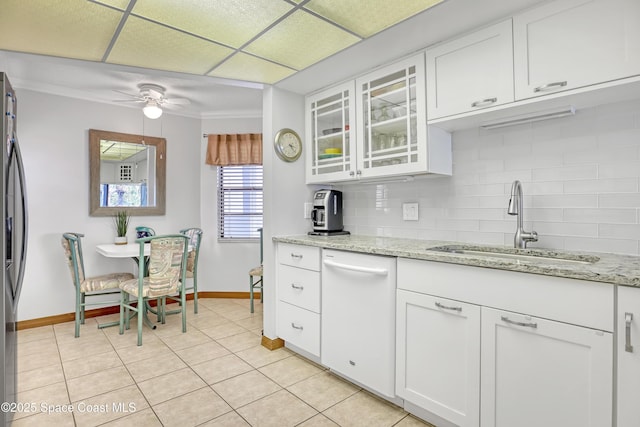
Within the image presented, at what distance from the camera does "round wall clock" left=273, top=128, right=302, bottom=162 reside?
2.70 metres

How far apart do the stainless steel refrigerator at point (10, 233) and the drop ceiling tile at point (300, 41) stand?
131 centimetres

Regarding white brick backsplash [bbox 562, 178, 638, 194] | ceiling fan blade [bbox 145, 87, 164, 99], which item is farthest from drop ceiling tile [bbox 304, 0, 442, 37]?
ceiling fan blade [bbox 145, 87, 164, 99]

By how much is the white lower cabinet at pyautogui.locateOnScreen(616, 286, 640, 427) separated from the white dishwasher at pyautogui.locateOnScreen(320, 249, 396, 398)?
0.93 m

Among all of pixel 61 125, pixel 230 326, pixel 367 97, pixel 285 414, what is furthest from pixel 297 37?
pixel 61 125

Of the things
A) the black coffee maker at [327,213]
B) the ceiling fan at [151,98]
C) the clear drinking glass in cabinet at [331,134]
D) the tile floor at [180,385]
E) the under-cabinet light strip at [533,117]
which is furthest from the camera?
the ceiling fan at [151,98]

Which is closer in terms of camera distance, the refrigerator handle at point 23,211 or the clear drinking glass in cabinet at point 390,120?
the refrigerator handle at point 23,211

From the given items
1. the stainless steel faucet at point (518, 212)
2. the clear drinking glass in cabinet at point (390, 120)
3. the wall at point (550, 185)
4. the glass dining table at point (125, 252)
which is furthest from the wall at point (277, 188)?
the stainless steel faucet at point (518, 212)

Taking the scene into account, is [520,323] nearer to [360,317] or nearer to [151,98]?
[360,317]

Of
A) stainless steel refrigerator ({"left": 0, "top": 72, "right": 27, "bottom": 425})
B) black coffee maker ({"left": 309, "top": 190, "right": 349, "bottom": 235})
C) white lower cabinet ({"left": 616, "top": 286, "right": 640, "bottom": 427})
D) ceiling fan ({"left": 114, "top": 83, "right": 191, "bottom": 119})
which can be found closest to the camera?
white lower cabinet ({"left": 616, "top": 286, "right": 640, "bottom": 427})

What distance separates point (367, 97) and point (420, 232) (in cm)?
104

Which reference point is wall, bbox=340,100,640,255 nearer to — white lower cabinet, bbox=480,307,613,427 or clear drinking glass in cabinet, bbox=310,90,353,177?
clear drinking glass in cabinet, bbox=310,90,353,177

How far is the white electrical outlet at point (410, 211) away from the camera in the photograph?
2.42 metres

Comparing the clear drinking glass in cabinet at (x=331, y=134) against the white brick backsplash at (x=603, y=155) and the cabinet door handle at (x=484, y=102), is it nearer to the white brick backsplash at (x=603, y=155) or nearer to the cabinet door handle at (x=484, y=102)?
the cabinet door handle at (x=484, y=102)

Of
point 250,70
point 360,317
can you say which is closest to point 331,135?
point 250,70
